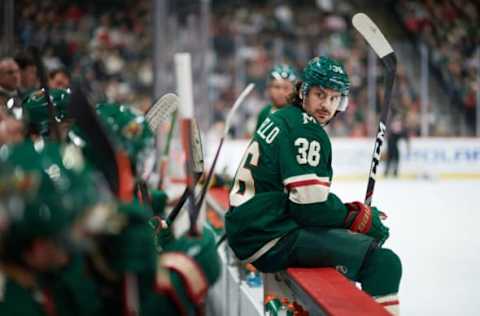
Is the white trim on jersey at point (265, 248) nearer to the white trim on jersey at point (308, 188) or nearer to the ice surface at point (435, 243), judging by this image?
the white trim on jersey at point (308, 188)

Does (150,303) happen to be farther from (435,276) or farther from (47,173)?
(435,276)

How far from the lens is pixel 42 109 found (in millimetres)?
2383

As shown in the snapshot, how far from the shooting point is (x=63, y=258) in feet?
3.80

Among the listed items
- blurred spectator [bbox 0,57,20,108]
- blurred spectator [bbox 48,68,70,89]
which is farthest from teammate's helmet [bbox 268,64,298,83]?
blurred spectator [bbox 0,57,20,108]

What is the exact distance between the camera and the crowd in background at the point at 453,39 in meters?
11.3

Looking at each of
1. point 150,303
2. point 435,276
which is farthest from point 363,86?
point 150,303

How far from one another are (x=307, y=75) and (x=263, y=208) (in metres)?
0.42

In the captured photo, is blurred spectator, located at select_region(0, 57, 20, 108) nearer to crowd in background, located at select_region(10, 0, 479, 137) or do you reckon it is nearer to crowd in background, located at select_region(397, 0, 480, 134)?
crowd in background, located at select_region(10, 0, 479, 137)

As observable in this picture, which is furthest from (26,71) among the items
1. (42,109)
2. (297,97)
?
(297,97)

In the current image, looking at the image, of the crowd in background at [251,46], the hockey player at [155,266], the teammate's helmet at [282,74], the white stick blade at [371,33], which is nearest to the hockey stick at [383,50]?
the white stick blade at [371,33]

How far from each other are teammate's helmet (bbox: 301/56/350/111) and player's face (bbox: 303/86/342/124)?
0.02 metres

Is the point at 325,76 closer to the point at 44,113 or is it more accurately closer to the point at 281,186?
the point at 281,186

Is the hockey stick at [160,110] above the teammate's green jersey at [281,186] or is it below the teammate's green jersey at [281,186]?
above

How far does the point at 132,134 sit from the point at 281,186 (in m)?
1.08
